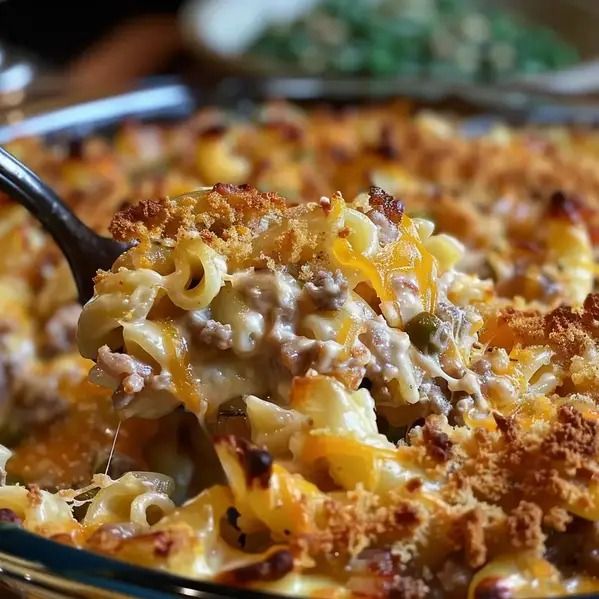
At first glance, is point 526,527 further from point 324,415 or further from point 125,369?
point 125,369

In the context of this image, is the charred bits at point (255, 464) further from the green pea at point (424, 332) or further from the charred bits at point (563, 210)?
the charred bits at point (563, 210)

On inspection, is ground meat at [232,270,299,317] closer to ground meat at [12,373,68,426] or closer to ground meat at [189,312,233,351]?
ground meat at [189,312,233,351]

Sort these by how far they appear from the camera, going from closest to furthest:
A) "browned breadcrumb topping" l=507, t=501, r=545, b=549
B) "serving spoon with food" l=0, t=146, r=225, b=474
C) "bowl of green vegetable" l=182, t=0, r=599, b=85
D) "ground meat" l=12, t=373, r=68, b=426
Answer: "browned breadcrumb topping" l=507, t=501, r=545, b=549 → "serving spoon with food" l=0, t=146, r=225, b=474 → "ground meat" l=12, t=373, r=68, b=426 → "bowl of green vegetable" l=182, t=0, r=599, b=85

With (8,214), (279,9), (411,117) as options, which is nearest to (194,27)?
(279,9)

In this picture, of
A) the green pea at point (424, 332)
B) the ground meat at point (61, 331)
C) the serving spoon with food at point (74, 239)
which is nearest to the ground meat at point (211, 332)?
the green pea at point (424, 332)

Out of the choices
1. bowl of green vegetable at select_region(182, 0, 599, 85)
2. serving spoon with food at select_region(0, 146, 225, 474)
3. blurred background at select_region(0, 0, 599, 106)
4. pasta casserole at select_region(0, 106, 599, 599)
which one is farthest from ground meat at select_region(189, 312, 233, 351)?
bowl of green vegetable at select_region(182, 0, 599, 85)

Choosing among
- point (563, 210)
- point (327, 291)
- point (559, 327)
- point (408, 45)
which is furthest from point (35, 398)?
point (408, 45)

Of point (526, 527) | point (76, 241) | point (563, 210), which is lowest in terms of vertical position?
point (526, 527)
